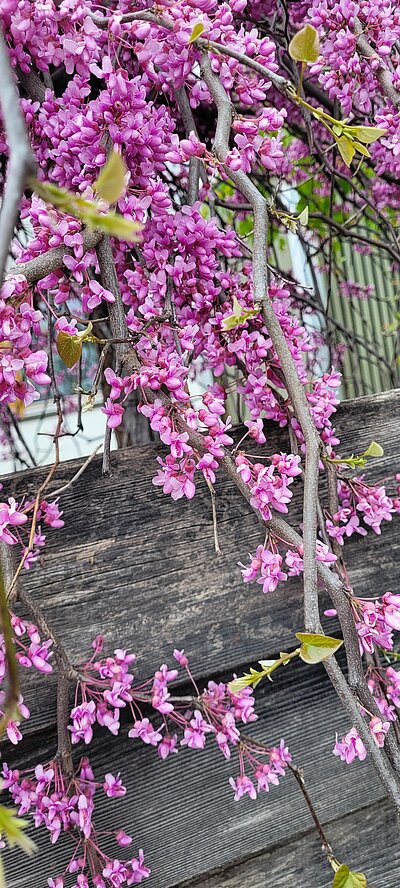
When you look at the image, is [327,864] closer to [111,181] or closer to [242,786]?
[242,786]

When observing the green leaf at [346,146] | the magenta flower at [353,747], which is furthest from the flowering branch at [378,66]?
the magenta flower at [353,747]

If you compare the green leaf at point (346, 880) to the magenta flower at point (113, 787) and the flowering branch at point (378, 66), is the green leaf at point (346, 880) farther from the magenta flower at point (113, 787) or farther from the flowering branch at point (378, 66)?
the flowering branch at point (378, 66)

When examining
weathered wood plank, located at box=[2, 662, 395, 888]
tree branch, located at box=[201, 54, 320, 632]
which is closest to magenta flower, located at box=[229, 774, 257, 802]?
weathered wood plank, located at box=[2, 662, 395, 888]

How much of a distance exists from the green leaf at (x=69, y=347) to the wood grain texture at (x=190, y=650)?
149 mm

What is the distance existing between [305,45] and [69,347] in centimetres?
26

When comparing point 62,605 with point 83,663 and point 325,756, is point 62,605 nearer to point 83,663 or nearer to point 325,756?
point 83,663

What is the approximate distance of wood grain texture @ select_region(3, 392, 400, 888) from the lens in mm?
594

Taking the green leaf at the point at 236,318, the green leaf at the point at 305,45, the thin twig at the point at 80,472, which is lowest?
the thin twig at the point at 80,472

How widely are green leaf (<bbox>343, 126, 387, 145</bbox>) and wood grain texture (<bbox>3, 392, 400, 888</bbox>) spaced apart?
0.28m

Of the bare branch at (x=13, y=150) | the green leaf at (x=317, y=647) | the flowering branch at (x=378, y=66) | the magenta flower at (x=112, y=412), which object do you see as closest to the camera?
the bare branch at (x=13, y=150)

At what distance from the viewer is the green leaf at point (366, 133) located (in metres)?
0.48

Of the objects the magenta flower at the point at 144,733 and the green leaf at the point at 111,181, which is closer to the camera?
the green leaf at the point at 111,181

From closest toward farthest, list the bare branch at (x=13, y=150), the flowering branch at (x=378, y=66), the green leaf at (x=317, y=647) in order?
the bare branch at (x=13, y=150)
the green leaf at (x=317, y=647)
the flowering branch at (x=378, y=66)

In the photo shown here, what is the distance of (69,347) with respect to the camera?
484 mm
